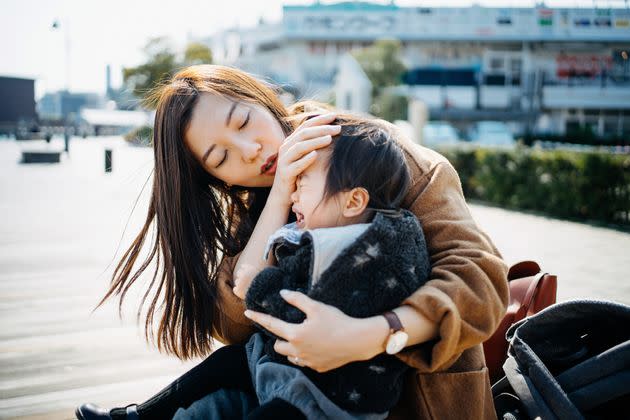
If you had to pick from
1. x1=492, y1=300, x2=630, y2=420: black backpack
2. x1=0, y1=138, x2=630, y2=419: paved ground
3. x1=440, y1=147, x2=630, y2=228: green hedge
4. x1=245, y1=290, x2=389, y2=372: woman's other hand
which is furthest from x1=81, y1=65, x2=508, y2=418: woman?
x1=440, y1=147, x2=630, y2=228: green hedge

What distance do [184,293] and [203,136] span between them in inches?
21.1

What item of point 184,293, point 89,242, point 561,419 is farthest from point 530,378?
point 89,242

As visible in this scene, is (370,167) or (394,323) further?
(370,167)

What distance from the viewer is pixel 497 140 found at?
2653 cm

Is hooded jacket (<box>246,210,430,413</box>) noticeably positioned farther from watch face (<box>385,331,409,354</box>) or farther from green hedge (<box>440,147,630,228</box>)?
green hedge (<box>440,147,630,228</box>)

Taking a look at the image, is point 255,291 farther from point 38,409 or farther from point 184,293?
point 38,409

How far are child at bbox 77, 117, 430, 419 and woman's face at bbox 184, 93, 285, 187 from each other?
0.34 metres

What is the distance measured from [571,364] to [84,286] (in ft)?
14.1

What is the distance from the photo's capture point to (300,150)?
164 centimetres

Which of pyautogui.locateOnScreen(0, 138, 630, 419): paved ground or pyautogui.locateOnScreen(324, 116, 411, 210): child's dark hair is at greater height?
pyautogui.locateOnScreen(324, 116, 411, 210): child's dark hair

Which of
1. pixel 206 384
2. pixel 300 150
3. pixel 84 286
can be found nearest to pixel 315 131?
pixel 300 150

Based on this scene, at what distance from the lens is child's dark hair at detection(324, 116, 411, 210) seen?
5.09 feet

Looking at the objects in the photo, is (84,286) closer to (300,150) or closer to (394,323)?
(300,150)

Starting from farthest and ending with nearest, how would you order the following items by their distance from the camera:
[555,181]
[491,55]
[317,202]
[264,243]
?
[491,55]
[555,181]
[264,243]
[317,202]
